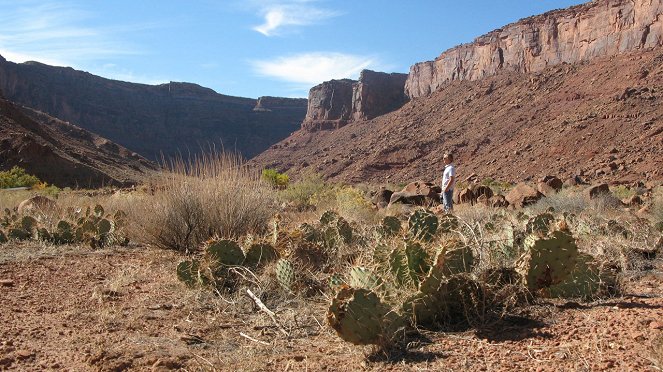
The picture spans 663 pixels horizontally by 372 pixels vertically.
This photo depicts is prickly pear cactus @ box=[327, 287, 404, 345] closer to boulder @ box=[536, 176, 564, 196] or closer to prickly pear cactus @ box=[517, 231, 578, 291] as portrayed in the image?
prickly pear cactus @ box=[517, 231, 578, 291]

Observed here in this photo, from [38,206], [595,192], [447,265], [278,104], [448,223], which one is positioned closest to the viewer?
[447,265]

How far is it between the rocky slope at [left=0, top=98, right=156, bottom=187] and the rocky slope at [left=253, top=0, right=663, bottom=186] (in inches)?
545

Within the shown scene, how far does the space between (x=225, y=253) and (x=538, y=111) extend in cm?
5123

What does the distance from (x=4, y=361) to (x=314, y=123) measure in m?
100

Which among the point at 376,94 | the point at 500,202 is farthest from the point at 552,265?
the point at 376,94

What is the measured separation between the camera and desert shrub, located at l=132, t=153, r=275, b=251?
8969mm

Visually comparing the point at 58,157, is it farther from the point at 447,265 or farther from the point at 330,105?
the point at 330,105

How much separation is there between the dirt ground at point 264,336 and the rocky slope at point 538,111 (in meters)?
25.2

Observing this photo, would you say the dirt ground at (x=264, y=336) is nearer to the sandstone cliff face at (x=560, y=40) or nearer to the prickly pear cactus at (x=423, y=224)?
the prickly pear cactus at (x=423, y=224)

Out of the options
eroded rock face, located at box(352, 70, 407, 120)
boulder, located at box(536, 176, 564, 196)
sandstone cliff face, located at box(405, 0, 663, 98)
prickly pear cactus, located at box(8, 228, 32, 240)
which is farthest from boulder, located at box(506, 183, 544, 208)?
eroded rock face, located at box(352, 70, 407, 120)

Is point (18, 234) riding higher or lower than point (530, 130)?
lower

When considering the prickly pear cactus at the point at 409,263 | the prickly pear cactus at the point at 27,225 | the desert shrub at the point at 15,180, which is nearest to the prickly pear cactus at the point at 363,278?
the prickly pear cactus at the point at 409,263

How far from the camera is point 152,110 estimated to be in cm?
12644

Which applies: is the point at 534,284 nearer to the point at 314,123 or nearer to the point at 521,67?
the point at 521,67
